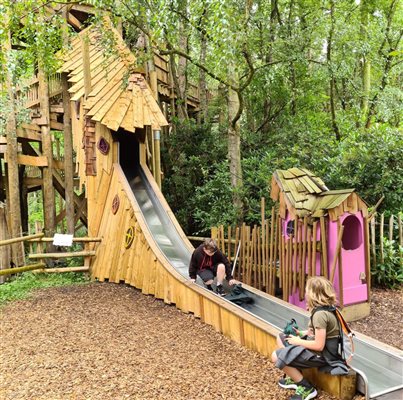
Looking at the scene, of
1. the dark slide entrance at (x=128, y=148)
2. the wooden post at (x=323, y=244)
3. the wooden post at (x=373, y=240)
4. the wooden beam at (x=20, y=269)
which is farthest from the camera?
the dark slide entrance at (x=128, y=148)

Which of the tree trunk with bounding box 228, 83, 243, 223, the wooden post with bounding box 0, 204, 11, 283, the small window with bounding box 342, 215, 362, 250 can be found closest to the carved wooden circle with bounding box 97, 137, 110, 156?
the wooden post with bounding box 0, 204, 11, 283

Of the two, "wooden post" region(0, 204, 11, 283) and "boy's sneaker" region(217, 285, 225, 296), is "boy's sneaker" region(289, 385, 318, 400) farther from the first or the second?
"wooden post" region(0, 204, 11, 283)

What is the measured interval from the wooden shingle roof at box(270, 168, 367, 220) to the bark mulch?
2.02m

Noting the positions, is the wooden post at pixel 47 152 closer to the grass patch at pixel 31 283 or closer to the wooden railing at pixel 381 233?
the grass patch at pixel 31 283

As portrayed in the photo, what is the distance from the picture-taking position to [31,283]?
8547 millimetres

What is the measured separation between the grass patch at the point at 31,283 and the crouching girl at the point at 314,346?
5.70m

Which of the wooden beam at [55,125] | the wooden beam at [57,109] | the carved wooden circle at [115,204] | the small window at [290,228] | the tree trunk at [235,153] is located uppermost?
the wooden beam at [57,109]

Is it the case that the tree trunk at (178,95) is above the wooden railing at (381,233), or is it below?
above

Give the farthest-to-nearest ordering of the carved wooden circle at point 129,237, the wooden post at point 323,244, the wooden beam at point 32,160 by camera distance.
Answer: the wooden beam at point 32,160, the carved wooden circle at point 129,237, the wooden post at point 323,244

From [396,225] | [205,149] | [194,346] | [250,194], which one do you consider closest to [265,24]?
[205,149]

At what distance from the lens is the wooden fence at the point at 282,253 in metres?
6.17

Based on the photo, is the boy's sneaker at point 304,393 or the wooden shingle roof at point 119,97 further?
the wooden shingle roof at point 119,97

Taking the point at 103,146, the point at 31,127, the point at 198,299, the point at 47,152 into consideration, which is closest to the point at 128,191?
the point at 103,146

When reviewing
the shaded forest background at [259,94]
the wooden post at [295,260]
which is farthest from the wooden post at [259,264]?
the shaded forest background at [259,94]
